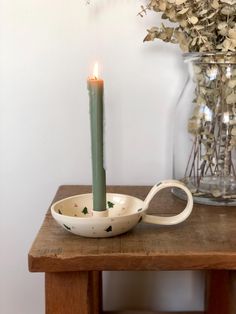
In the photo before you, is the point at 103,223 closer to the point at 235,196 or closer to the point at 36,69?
the point at 235,196

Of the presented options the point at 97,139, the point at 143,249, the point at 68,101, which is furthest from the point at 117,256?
the point at 68,101

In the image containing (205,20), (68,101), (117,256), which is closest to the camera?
(117,256)

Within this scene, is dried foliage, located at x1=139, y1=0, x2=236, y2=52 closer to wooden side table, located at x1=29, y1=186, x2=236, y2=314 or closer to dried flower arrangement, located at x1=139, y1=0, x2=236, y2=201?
dried flower arrangement, located at x1=139, y1=0, x2=236, y2=201

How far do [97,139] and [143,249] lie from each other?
15 cm

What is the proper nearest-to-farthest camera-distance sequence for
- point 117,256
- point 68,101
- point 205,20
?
point 117,256 < point 205,20 < point 68,101

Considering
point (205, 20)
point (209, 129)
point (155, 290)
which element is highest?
point (205, 20)

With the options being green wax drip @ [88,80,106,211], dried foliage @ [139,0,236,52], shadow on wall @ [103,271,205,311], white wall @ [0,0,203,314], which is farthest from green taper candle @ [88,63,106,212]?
shadow on wall @ [103,271,205,311]

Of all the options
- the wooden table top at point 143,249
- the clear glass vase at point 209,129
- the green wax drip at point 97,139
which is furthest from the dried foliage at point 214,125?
the green wax drip at point 97,139

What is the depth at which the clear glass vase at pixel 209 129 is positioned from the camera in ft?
2.51

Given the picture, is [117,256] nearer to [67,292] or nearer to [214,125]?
[67,292]

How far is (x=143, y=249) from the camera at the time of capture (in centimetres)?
61

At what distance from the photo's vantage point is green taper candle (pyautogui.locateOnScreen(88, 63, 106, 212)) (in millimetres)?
625

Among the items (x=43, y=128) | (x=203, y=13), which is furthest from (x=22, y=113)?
(x=203, y=13)

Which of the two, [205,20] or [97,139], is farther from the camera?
[205,20]
